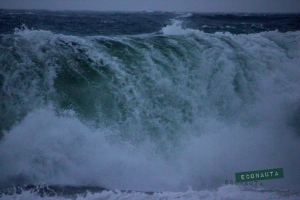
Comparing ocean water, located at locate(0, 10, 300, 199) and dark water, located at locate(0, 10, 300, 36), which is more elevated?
dark water, located at locate(0, 10, 300, 36)

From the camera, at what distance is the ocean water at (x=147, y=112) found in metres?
3.56

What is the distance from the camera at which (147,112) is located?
463 centimetres

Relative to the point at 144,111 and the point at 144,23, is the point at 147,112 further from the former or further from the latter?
the point at 144,23

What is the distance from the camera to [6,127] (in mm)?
3805

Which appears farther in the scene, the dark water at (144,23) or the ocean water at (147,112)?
the dark water at (144,23)

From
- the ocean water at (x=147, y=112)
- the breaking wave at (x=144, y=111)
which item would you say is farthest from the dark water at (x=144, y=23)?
the breaking wave at (x=144, y=111)

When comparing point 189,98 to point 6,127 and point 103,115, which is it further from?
point 6,127

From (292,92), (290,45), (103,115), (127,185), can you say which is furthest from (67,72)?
(290,45)

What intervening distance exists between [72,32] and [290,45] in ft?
20.4

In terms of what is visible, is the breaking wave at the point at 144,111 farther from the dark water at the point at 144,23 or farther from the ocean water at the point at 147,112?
the dark water at the point at 144,23

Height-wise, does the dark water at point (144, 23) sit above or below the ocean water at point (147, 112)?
above

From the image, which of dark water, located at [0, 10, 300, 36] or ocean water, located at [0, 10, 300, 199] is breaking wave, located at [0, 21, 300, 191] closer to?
ocean water, located at [0, 10, 300, 199]

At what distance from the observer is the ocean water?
11.7ft

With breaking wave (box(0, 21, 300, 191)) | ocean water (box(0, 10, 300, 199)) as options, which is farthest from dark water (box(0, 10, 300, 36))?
breaking wave (box(0, 21, 300, 191))
